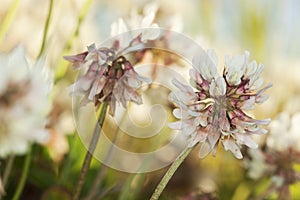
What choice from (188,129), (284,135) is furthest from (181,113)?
(284,135)

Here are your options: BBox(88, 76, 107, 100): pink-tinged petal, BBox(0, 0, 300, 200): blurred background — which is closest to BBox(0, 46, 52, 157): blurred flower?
BBox(88, 76, 107, 100): pink-tinged petal

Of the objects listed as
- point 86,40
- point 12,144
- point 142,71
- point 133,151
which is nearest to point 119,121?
point 142,71

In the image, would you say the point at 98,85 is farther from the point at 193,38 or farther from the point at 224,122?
the point at 193,38

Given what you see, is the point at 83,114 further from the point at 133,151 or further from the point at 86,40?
the point at 86,40

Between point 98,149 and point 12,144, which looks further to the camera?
point 98,149

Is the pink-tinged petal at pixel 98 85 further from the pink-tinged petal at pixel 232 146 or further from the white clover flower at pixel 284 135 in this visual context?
the white clover flower at pixel 284 135

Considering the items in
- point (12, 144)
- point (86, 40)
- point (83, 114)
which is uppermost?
point (86, 40)
